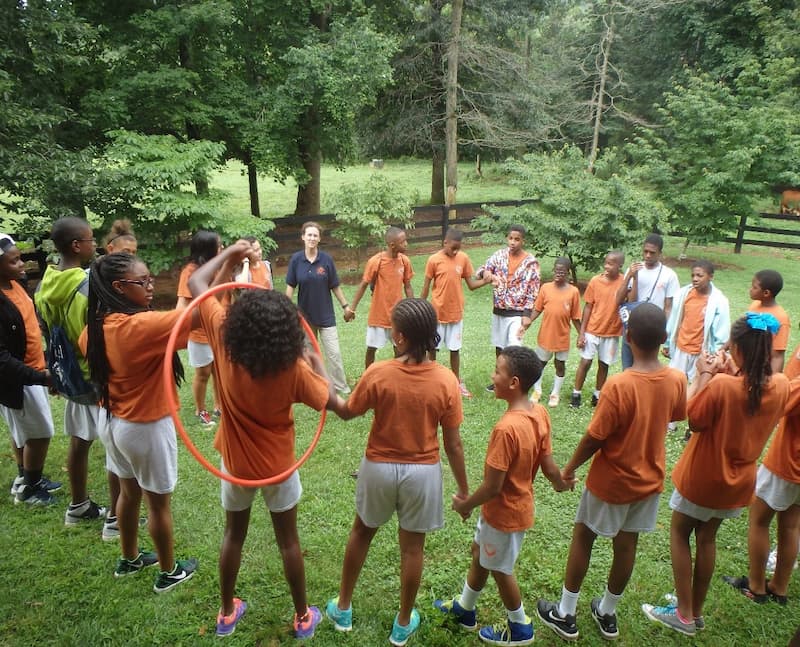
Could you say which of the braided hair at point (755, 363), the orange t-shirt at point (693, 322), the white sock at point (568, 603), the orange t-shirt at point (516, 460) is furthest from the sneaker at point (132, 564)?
the orange t-shirt at point (693, 322)

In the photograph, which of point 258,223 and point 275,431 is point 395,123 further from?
point 275,431

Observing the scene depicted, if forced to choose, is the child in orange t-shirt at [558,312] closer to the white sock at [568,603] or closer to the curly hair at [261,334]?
the white sock at [568,603]

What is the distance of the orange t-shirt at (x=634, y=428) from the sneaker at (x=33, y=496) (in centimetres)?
445

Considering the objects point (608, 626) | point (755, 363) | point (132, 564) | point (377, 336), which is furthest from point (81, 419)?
point (755, 363)

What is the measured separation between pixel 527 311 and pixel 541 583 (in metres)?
3.75

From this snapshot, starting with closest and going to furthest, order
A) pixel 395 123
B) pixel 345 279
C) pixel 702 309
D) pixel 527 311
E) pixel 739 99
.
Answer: pixel 702 309 < pixel 527 311 < pixel 345 279 < pixel 739 99 < pixel 395 123

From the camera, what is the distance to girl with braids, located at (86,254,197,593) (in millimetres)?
3256

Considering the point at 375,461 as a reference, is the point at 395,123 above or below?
above

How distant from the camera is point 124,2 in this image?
41.1 ft

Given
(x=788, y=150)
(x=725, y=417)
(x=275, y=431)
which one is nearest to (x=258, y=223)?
(x=275, y=431)

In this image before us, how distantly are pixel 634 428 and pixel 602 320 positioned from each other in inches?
158

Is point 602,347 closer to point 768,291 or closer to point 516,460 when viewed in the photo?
point 768,291

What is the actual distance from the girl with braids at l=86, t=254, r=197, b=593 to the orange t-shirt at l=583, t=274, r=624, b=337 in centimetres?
511

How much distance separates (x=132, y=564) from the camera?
13.1 feet
